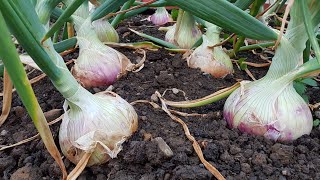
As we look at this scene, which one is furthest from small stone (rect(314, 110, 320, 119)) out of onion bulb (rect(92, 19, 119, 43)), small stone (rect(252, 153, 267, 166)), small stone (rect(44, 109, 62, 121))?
onion bulb (rect(92, 19, 119, 43))

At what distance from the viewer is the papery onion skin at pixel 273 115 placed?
887 mm

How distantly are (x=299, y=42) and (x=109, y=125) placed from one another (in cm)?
42

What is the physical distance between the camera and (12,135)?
103cm

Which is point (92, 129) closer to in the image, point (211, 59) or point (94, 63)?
point (94, 63)

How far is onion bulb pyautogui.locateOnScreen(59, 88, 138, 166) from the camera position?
854 mm

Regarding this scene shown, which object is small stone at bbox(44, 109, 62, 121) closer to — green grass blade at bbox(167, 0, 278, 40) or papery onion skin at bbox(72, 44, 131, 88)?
papery onion skin at bbox(72, 44, 131, 88)

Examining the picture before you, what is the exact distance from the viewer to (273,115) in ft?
2.90

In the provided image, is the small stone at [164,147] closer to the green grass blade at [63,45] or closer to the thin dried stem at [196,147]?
the thin dried stem at [196,147]

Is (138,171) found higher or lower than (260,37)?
lower

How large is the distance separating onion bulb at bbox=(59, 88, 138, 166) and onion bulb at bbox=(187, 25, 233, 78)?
0.42 metres

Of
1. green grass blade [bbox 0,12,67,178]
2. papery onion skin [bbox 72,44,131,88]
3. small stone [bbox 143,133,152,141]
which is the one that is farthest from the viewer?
papery onion skin [bbox 72,44,131,88]

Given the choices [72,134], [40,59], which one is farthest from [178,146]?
[40,59]

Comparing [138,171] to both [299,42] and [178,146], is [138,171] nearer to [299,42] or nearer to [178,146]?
[178,146]

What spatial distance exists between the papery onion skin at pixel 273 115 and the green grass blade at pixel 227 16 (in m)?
0.13
